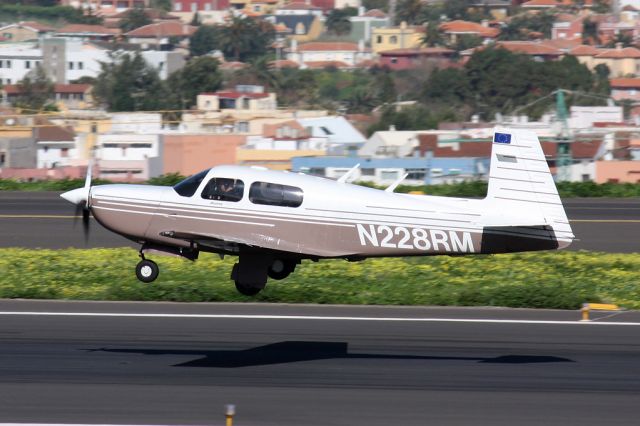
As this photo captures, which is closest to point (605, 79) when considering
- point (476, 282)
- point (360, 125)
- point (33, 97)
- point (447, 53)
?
point (447, 53)

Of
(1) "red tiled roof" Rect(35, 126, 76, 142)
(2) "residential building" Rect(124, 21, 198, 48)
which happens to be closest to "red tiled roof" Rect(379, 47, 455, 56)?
(2) "residential building" Rect(124, 21, 198, 48)

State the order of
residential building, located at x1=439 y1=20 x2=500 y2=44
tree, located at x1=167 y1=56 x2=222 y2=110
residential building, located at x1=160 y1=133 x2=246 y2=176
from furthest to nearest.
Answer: residential building, located at x1=439 y1=20 x2=500 y2=44
tree, located at x1=167 y1=56 x2=222 y2=110
residential building, located at x1=160 y1=133 x2=246 y2=176

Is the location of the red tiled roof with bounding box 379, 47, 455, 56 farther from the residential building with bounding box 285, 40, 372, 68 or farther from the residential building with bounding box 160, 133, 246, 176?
the residential building with bounding box 160, 133, 246, 176

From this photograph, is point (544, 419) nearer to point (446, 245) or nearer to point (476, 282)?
point (446, 245)

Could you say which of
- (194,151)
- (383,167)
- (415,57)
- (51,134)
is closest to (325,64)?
(415,57)

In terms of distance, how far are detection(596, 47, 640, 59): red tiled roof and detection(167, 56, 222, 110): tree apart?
64883 mm

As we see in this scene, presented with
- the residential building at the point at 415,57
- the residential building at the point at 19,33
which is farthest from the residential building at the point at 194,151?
the residential building at the point at 19,33

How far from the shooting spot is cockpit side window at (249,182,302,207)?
1672 centimetres

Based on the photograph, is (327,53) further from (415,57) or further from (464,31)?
(415,57)

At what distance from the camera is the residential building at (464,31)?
185 meters

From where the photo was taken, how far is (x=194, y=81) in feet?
412

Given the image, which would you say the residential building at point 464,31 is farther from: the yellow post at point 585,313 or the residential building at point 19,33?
the yellow post at point 585,313

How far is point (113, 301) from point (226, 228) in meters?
2.20

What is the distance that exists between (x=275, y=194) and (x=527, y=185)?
11.4 feet
